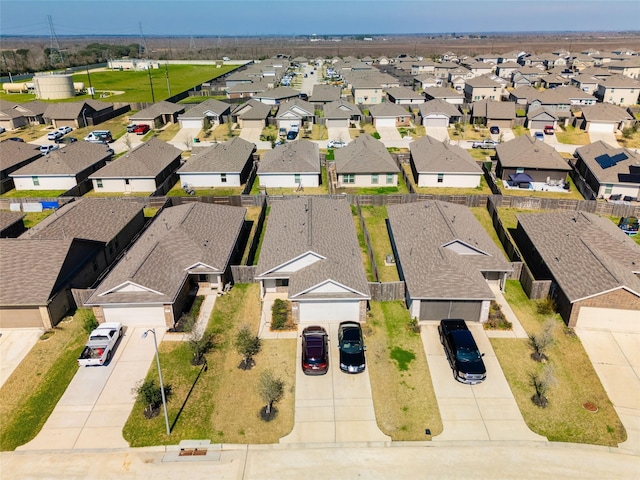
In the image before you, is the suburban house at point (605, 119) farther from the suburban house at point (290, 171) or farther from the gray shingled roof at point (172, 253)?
the gray shingled roof at point (172, 253)

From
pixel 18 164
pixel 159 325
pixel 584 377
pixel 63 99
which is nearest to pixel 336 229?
pixel 159 325

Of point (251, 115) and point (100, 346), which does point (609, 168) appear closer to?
point (100, 346)

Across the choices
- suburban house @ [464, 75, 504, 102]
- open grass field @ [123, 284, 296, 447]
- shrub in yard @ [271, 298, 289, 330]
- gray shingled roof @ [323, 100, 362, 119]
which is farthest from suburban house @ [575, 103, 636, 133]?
open grass field @ [123, 284, 296, 447]

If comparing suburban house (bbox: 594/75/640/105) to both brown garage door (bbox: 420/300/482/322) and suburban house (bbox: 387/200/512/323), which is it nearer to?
suburban house (bbox: 387/200/512/323)

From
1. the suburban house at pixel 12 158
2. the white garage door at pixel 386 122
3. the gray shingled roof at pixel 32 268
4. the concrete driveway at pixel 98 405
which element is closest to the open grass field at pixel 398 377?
the concrete driveway at pixel 98 405

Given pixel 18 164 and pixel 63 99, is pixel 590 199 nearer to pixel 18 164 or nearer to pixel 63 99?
pixel 18 164

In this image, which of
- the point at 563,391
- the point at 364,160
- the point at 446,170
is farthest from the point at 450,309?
the point at 364,160
